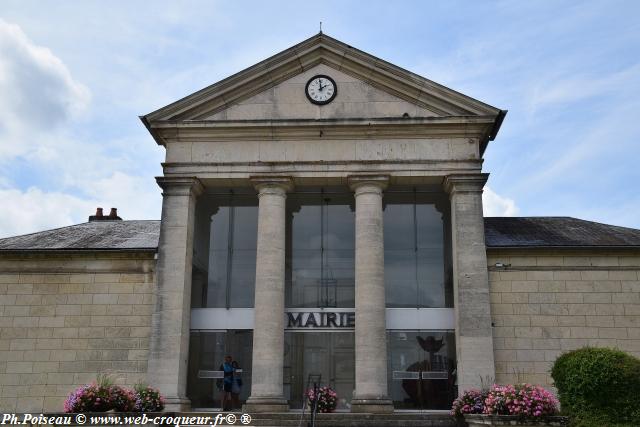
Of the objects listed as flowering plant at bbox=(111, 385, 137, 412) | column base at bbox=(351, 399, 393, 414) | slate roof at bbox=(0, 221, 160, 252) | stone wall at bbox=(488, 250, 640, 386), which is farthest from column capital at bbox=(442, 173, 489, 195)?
flowering plant at bbox=(111, 385, 137, 412)

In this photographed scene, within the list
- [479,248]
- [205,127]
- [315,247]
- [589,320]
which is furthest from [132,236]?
[589,320]

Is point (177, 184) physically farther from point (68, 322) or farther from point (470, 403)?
point (470, 403)

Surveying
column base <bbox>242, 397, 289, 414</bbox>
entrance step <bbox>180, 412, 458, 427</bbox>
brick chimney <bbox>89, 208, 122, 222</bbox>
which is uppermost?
brick chimney <bbox>89, 208, 122, 222</bbox>

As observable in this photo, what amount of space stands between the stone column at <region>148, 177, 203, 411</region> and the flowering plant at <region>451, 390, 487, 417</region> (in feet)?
25.6

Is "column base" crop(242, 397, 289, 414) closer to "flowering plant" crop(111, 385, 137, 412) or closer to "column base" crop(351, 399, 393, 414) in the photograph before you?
"column base" crop(351, 399, 393, 414)

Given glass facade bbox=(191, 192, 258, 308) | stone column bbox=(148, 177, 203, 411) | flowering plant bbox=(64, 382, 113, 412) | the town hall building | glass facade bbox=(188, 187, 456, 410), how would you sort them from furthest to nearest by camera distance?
glass facade bbox=(191, 192, 258, 308)
glass facade bbox=(188, 187, 456, 410)
the town hall building
stone column bbox=(148, 177, 203, 411)
flowering plant bbox=(64, 382, 113, 412)

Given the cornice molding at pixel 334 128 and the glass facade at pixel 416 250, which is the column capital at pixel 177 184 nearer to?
the cornice molding at pixel 334 128

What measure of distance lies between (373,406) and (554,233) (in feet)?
27.4

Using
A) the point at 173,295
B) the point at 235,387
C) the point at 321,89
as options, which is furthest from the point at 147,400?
the point at 321,89

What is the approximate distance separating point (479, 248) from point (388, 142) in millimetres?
4334

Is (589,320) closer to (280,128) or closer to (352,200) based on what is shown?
(352,200)

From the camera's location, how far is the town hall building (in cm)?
2053

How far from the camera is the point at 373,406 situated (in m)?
19.6

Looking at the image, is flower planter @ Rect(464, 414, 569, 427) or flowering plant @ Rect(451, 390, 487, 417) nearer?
flower planter @ Rect(464, 414, 569, 427)
